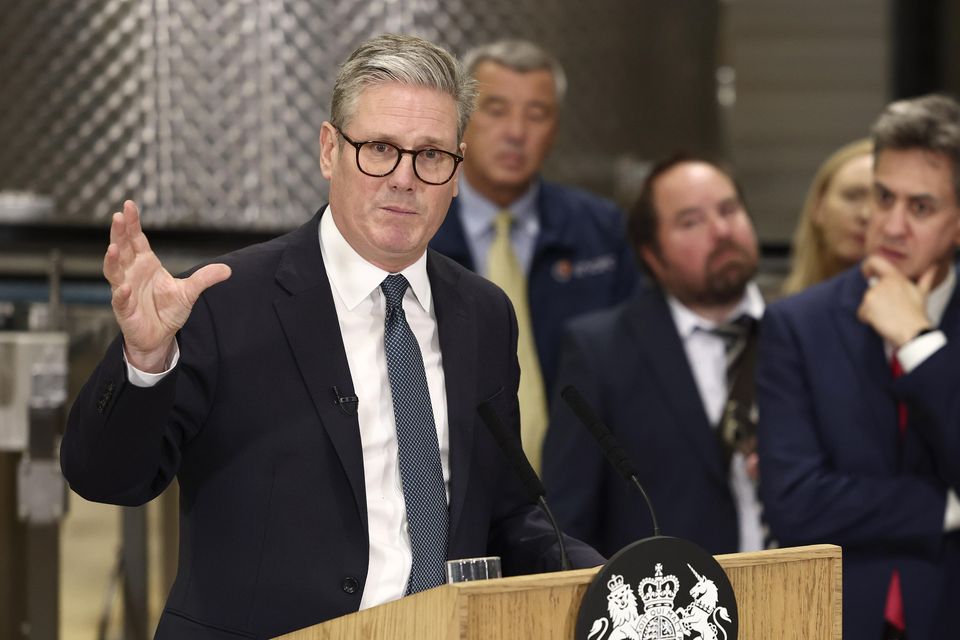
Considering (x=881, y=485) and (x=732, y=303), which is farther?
(x=732, y=303)

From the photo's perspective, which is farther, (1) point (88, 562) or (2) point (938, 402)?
(1) point (88, 562)

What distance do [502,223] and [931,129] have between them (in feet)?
4.69

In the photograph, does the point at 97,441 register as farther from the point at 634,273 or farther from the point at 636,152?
the point at 636,152

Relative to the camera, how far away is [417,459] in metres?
1.91

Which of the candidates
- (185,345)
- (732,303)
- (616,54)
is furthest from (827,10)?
(185,345)

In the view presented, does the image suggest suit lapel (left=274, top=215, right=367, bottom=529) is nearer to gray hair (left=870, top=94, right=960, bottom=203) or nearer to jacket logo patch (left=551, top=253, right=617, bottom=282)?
gray hair (left=870, top=94, right=960, bottom=203)

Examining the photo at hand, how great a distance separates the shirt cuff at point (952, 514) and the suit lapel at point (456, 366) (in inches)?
44.7

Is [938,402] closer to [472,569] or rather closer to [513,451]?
[513,451]

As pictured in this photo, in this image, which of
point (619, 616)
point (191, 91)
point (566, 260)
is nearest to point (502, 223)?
point (566, 260)

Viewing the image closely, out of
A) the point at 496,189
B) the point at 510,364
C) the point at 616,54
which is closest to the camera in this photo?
the point at 510,364

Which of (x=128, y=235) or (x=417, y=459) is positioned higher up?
(x=128, y=235)

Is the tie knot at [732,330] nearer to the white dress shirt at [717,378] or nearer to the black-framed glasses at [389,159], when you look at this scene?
the white dress shirt at [717,378]

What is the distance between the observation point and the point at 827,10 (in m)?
5.60

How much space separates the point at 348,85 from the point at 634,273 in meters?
2.24
